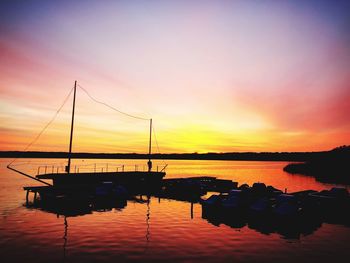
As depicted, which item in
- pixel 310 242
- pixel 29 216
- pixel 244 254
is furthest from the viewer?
pixel 29 216

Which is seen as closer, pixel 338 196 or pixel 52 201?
pixel 338 196

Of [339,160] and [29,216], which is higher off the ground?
[339,160]

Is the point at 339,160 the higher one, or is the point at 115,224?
the point at 339,160

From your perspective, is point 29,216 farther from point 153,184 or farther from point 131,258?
point 153,184

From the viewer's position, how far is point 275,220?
125 feet

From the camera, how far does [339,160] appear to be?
174 metres

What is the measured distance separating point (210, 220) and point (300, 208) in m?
12.2

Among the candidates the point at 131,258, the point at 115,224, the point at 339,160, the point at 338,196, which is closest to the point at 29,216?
the point at 115,224

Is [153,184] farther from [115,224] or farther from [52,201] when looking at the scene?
[115,224]

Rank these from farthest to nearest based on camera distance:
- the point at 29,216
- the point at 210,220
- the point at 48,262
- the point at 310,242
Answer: the point at 29,216 → the point at 210,220 → the point at 310,242 → the point at 48,262

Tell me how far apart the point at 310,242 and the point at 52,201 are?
41.3 m

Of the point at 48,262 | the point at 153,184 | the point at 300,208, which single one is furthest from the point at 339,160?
the point at 48,262

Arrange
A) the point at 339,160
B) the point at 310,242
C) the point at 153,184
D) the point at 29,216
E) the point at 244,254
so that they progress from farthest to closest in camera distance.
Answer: the point at 339,160
the point at 153,184
the point at 29,216
the point at 310,242
the point at 244,254

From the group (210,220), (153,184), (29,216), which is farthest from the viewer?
(153,184)
